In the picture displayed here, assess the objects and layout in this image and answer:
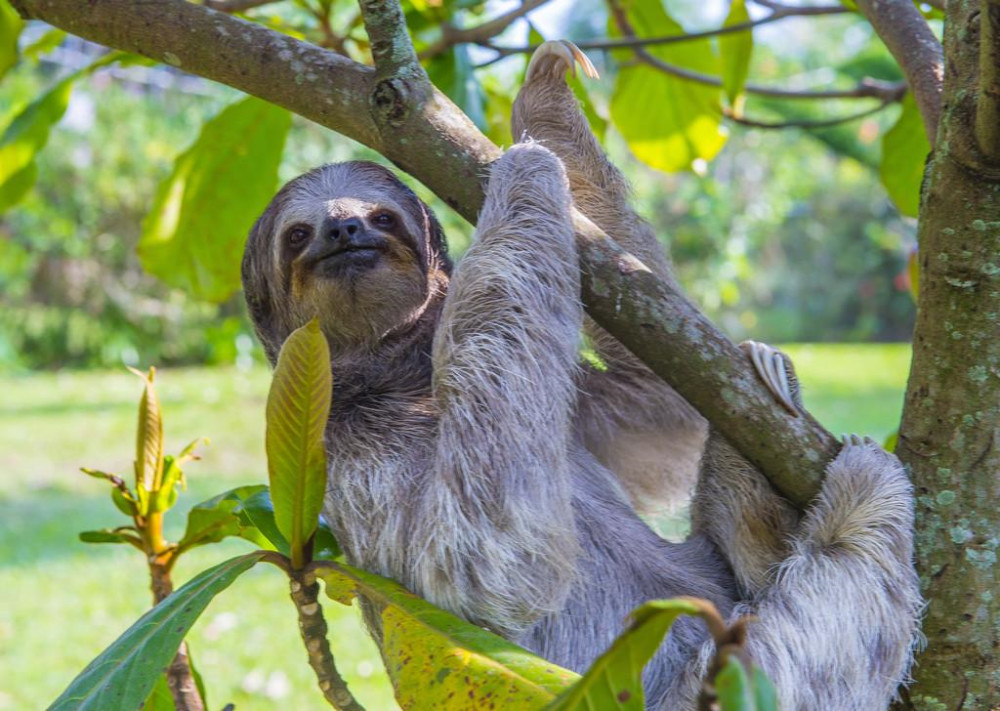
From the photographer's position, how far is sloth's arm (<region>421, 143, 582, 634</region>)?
3.09 m

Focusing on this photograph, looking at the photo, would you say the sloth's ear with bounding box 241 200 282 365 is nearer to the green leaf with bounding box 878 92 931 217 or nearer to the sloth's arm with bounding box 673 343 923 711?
the sloth's arm with bounding box 673 343 923 711

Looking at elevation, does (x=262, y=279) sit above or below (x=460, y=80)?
below

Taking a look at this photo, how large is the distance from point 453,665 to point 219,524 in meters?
1.13

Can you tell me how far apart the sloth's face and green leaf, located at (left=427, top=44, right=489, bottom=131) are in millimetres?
416

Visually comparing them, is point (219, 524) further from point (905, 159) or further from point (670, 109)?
point (670, 109)

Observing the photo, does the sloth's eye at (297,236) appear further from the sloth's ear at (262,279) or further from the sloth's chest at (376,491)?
the sloth's chest at (376,491)

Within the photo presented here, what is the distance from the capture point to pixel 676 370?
8.70ft

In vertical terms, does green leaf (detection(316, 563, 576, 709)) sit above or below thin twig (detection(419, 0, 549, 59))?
below

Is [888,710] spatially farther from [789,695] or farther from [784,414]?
[784,414]

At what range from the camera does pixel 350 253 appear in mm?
3715

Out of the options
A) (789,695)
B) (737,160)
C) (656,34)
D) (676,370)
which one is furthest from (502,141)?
(737,160)

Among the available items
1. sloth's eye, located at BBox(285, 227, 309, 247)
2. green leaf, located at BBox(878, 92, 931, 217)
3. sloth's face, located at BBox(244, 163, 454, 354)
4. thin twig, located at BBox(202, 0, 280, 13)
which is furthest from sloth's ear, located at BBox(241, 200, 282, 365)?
green leaf, located at BBox(878, 92, 931, 217)

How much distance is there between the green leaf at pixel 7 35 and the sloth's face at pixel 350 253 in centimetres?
115

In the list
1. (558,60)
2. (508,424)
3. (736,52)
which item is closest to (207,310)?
(736,52)
